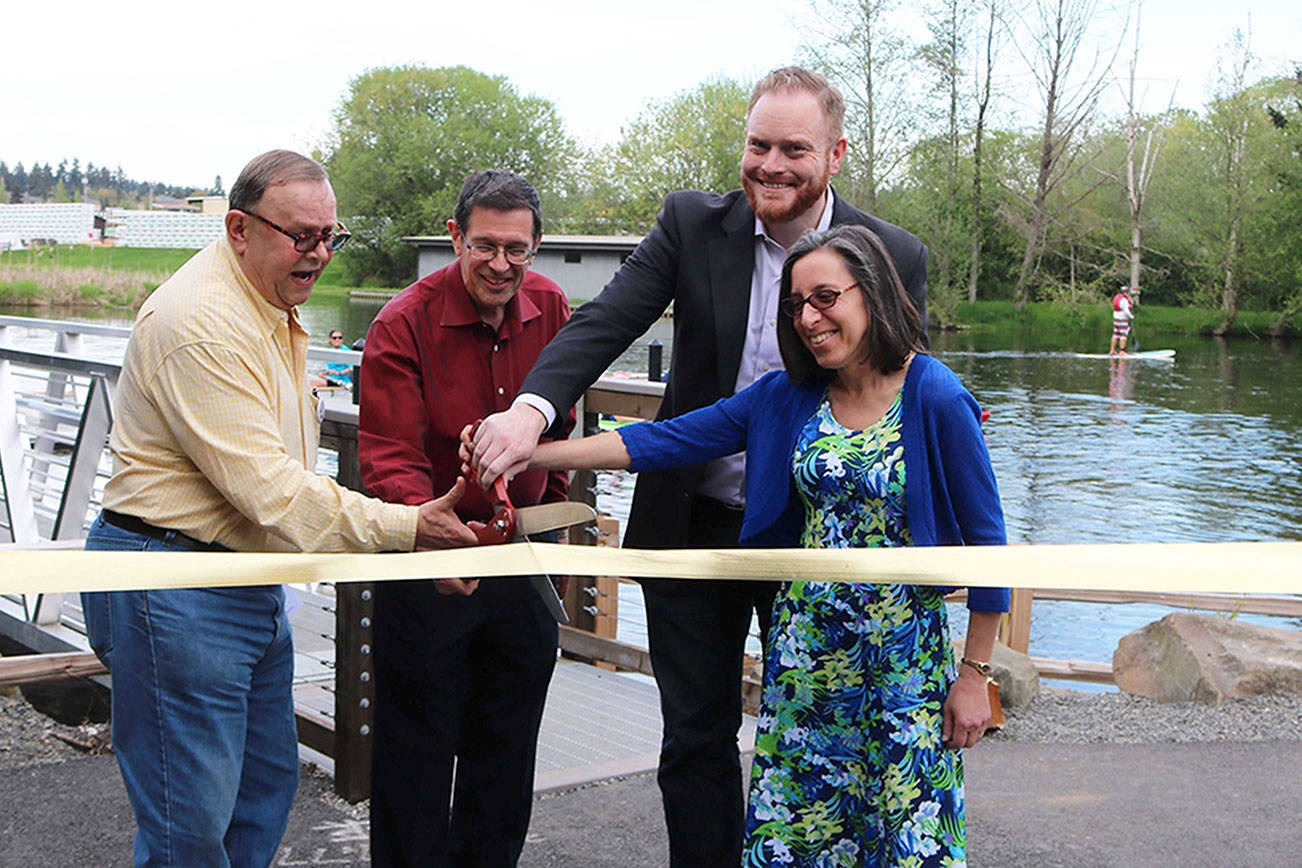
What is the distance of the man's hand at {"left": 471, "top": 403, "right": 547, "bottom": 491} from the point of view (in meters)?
2.60

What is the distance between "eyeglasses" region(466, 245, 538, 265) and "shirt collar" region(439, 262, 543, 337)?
7cm

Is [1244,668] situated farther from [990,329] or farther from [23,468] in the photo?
[990,329]

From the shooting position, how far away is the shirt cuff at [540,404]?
2.76 meters

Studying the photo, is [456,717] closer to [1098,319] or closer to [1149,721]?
[1149,721]

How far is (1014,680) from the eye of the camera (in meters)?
5.26

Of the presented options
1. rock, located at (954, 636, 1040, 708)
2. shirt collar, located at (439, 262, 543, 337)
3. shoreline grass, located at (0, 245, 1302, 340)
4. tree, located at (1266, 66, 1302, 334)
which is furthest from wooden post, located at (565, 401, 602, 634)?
tree, located at (1266, 66, 1302, 334)

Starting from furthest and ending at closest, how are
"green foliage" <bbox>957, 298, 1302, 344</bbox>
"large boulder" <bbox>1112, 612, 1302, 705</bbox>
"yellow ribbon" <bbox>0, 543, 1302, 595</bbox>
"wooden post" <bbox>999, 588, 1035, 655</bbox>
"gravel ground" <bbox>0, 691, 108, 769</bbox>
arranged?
"green foliage" <bbox>957, 298, 1302, 344</bbox> < "wooden post" <bbox>999, 588, 1035, 655</bbox> < "large boulder" <bbox>1112, 612, 1302, 705</bbox> < "gravel ground" <bbox>0, 691, 108, 769</bbox> < "yellow ribbon" <bbox>0, 543, 1302, 595</bbox>

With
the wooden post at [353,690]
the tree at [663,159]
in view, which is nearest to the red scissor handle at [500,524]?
the wooden post at [353,690]

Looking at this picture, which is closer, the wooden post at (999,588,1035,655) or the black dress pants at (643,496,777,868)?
the black dress pants at (643,496,777,868)

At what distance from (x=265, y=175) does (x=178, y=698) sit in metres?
0.95

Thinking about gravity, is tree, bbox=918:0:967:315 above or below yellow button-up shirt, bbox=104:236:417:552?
above

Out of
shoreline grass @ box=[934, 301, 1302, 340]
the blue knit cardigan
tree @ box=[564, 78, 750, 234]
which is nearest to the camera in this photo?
the blue knit cardigan

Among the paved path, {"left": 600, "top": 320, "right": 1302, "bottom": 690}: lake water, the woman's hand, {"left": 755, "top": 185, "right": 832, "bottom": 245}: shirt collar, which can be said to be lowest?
{"left": 600, "top": 320, "right": 1302, "bottom": 690}: lake water

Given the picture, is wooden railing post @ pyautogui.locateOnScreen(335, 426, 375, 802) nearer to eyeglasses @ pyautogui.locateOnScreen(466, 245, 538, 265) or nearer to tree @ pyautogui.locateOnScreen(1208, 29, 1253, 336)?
eyeglasses @ pyautogui.locateOnScreen(466, 245, 538, 265)
